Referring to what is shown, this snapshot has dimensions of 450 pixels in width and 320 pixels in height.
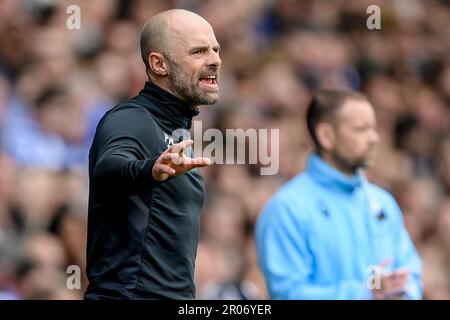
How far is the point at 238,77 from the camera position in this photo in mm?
10367

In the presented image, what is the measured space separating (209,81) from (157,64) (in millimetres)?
201

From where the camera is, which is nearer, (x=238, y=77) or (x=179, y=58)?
(x=179, y=58)

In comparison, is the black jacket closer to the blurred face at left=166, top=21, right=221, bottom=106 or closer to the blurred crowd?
the blurred face at left=166, top=21, right=221, bottom=106

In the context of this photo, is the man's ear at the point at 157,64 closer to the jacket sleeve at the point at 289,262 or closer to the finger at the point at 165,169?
the finger at the point at 165,169

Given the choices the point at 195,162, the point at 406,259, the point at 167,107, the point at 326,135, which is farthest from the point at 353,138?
the point at 195,162

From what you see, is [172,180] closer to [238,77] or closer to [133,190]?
[133,190]

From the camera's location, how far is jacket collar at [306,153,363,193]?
6805 millimetres

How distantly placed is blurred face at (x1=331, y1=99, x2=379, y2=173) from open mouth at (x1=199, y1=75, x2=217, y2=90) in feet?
6.60

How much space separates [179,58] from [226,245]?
3.75 m

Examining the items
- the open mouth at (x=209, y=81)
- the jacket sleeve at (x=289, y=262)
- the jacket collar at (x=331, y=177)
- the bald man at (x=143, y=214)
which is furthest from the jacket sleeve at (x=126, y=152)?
the jacket collar at (x=331, y=177)

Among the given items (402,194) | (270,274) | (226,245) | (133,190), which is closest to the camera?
(133,190)

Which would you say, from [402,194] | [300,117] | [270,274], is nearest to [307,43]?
[300,117]

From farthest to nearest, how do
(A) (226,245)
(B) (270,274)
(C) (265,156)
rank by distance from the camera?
(C) (265,156)
(A) (226,245)
(B) (270,274)

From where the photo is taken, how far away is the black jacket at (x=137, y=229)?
467cm
